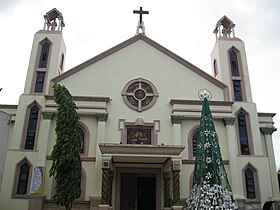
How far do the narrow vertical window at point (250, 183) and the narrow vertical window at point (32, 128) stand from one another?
1185cm

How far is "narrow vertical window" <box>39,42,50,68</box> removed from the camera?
62.4 feet

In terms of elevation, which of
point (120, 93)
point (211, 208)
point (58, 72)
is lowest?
point (211, 208)

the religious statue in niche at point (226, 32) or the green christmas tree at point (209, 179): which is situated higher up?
the religious statue in niche at point (226, 32)

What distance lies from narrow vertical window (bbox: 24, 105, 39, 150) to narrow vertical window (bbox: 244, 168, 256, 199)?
11852 millimetres

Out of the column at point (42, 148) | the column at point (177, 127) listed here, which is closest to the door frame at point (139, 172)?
the column at point (177, 127)

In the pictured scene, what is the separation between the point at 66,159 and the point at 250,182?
33.3 ft

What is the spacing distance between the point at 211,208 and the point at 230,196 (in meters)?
1.10

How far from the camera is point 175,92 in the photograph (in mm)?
18281

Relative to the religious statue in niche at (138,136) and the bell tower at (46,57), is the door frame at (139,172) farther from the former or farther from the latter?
the bell tower at (46,57)

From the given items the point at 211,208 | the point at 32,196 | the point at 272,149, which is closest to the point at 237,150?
the point at 272,149

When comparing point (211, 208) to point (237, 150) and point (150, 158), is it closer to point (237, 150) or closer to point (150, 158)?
point (150, 158)

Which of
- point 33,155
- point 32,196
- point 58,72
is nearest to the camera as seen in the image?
point 32,196

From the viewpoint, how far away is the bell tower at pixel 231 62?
18.9 m

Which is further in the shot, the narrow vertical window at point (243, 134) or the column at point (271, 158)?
the narrow vertical window at point (243, 134)
